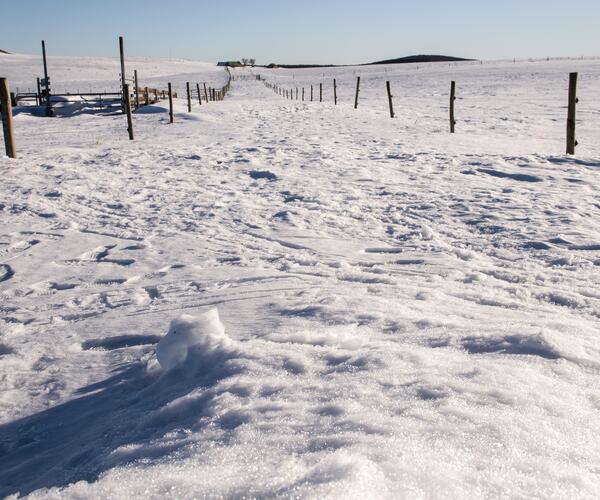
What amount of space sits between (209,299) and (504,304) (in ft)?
6.80

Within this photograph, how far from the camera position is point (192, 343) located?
281 centimetres

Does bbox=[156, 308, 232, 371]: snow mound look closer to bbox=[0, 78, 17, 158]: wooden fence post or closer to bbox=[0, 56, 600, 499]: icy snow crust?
bbox=[0, 56, 600, 499]: icy snow crust

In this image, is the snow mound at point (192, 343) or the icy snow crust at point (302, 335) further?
the snow mound at point (192, 343)

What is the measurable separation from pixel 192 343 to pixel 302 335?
2.04 feet

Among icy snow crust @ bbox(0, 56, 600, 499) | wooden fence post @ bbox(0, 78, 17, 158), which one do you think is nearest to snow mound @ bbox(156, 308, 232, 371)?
icy snow crust @ bbox(0, 56, 600, 499)

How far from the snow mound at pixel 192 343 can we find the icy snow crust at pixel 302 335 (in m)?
0.01

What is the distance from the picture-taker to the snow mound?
9.04ft

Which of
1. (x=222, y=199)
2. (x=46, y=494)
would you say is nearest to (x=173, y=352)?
(x=46, y=494)

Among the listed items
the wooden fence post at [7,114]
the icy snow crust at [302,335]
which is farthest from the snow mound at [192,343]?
the wooden fence post at [7,114]

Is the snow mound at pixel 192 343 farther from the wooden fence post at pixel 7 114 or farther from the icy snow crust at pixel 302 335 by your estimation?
the wooden fence post at pixel 7 114

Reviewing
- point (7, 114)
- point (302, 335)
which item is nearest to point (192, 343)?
point (302, 335)

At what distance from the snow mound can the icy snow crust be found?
0.04ft

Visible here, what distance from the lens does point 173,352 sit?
277 cm

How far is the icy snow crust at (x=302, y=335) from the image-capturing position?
1.80m
